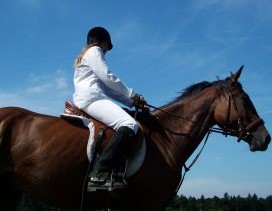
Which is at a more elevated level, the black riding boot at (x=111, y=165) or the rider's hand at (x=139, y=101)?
the rider's hand at (x=139, y=101)

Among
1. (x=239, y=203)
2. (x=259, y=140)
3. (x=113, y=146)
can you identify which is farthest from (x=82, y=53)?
(x=239, y=203)

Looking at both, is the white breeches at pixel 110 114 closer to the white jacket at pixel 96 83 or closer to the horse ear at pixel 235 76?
the white jacket at pixel 96 83

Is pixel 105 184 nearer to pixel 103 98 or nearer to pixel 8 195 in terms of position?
pixel 103 98

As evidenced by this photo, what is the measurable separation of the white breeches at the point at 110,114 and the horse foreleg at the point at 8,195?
1971 millimetres

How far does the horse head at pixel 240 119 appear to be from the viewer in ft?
28.6

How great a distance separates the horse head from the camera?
873 cm

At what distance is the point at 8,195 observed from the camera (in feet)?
28.1

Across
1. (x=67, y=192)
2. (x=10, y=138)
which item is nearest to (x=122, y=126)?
(x=67, y=192)

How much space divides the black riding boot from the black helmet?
1991mm

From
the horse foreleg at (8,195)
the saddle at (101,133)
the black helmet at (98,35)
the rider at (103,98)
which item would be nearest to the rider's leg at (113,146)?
the rider at (103,98)

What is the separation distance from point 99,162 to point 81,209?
0.95m

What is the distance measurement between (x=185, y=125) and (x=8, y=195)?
3.59 metres

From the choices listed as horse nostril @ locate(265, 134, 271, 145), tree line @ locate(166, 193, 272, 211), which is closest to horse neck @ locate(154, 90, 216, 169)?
horse nostril @ locate(265, 134, 271, 145)

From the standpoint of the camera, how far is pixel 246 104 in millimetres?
8883
